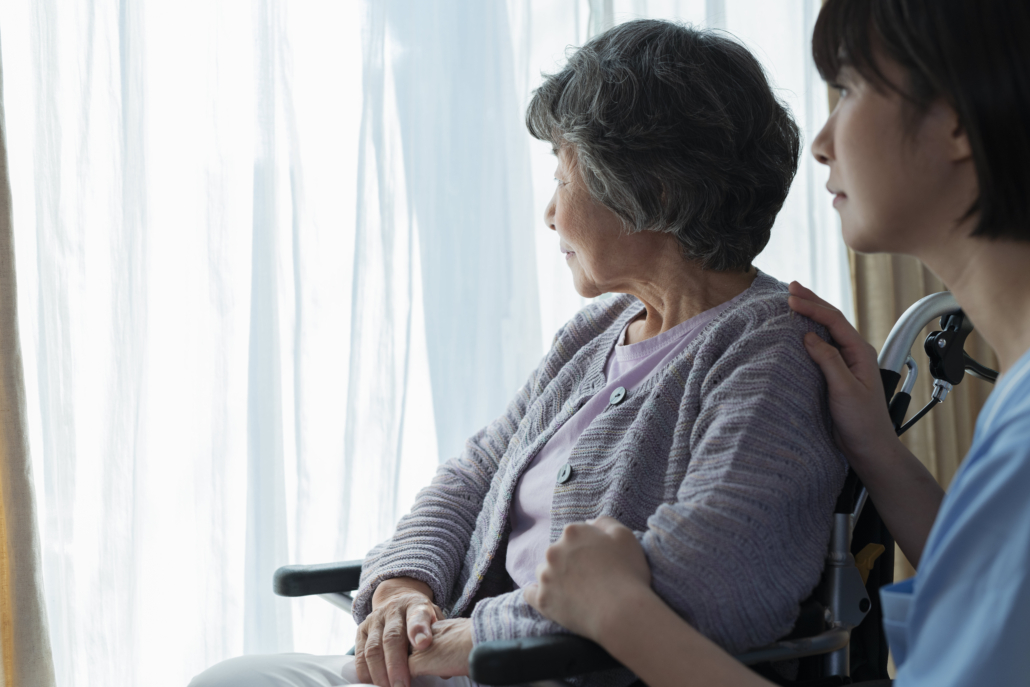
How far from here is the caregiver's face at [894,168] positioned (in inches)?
27.8

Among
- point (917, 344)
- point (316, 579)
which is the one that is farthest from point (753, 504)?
point (917, 344)

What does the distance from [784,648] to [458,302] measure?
4.24 ft

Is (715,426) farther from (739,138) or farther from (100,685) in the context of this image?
(100,685)

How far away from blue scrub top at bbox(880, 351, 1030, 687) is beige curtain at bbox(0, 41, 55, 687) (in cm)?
153

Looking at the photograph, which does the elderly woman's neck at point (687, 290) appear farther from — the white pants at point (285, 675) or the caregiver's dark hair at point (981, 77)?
the white pants at point (285, 675)

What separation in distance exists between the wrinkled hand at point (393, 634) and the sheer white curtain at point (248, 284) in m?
0.73

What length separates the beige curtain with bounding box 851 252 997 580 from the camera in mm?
2471

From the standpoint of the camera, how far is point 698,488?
0.89 m

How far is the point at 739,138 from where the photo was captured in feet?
3.57

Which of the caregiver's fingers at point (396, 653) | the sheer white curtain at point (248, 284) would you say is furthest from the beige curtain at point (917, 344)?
the caregiver's fingers at point (396, 653)

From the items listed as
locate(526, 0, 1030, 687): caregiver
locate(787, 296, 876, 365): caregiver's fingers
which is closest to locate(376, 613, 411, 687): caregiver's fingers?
locate(526, 0, 1030, 687): caregiver

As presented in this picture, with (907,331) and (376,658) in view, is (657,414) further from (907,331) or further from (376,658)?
(376,658)

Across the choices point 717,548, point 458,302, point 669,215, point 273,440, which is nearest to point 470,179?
point 458,302

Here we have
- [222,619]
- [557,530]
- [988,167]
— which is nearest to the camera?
[988,167]
